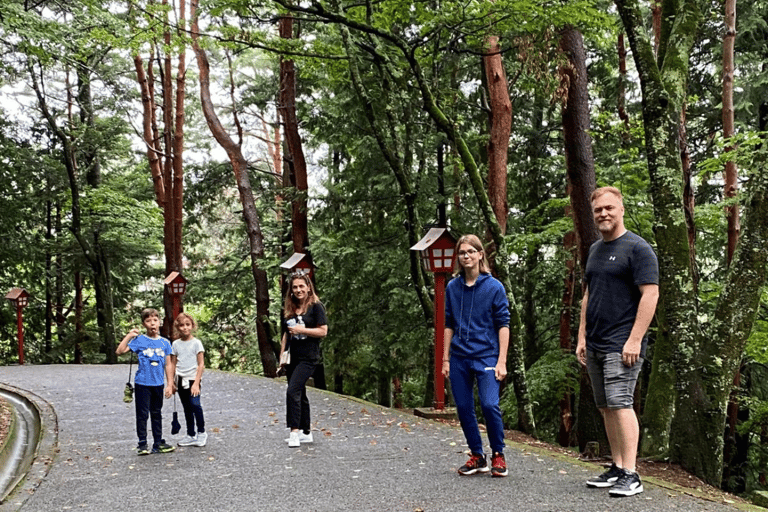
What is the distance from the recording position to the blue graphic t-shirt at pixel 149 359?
268 inches

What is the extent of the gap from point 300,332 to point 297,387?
1.91 feet

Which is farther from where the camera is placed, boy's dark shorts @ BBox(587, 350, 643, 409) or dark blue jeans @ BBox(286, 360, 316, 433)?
dark blue jeans @ BBox(286, 360, 316, 433)

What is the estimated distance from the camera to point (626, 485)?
189 inches

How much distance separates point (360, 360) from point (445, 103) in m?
9.35

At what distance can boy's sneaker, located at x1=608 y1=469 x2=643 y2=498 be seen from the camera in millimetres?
4781

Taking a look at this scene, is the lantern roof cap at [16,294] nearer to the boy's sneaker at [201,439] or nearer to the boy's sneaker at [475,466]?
the boy's sneaker at [201,439]

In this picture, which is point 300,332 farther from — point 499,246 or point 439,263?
point 499,246

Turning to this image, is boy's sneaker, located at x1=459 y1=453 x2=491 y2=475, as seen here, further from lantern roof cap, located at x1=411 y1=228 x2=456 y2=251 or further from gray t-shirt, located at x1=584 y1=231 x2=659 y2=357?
lantern roof cap, located at x1=411 y1=228 x2=456 y2=251

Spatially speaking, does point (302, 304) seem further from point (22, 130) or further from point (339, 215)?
point (22, 130)

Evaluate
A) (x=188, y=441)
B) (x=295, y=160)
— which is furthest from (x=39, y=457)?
(x=295, y=160)

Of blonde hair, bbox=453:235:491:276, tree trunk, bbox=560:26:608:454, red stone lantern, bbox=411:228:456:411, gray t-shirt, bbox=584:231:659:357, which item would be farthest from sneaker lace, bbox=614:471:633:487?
tree trunk, bbox=560:26:608:454

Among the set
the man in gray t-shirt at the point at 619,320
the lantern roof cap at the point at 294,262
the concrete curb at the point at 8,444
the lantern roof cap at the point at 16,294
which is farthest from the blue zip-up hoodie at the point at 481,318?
the lantern roof cap at the point at 16,294

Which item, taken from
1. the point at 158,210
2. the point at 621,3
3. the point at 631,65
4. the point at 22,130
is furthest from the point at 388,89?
the point at 22,130

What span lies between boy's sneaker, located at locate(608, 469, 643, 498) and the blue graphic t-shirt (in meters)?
4.26
